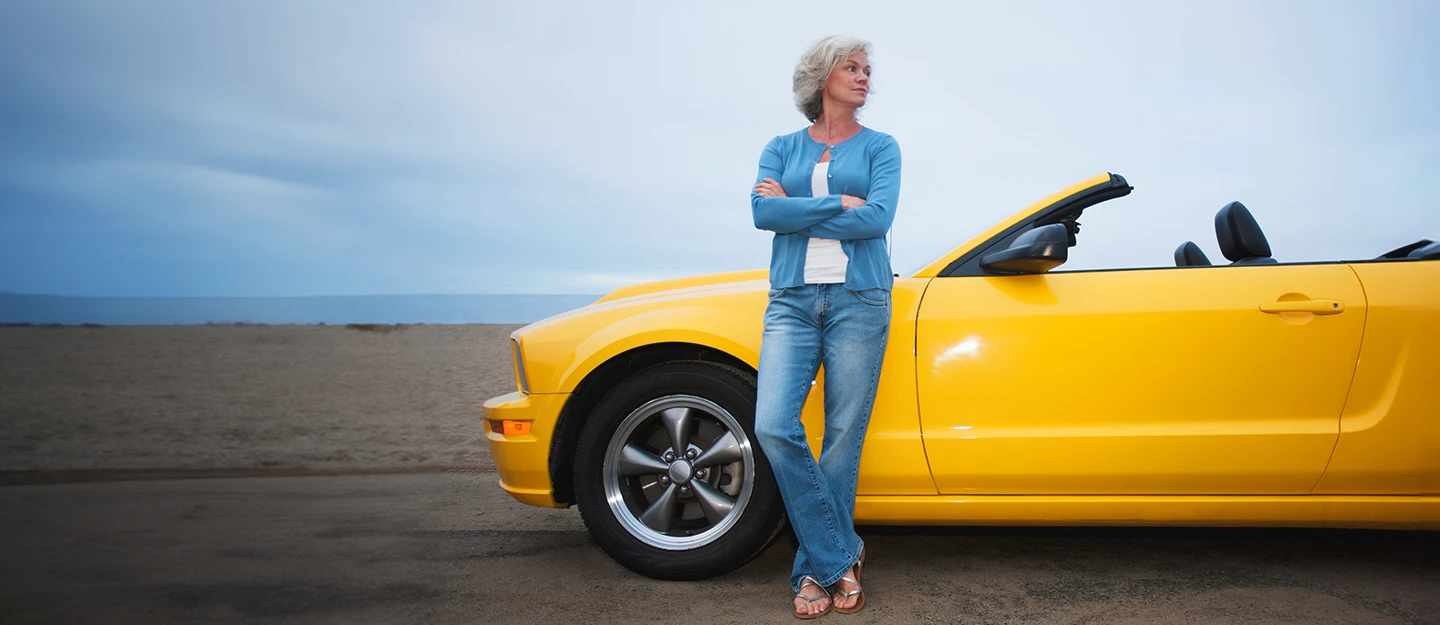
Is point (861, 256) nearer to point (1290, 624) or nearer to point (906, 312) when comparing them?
point (906, 312)

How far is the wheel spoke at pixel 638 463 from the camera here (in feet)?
9.69

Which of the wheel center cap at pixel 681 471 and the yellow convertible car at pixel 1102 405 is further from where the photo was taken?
the wheel center cap at pixel 681 471

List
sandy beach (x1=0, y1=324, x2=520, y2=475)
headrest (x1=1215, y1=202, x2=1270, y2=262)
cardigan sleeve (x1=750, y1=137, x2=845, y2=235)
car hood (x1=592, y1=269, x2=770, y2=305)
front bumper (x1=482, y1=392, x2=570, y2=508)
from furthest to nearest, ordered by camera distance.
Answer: sandy beach (x1=0, y1=324, x2=520, y2=475) < car hood (x1=592, y1=269, x2=770, y2=305) < headrest (x1=1215, y1=202, x2=1270, y2=262) < front bumper (x1=482, y1=392, x2=570, y2=508) < cardigan sleeve (x1=750, y1=137, x2=845, y2=235)

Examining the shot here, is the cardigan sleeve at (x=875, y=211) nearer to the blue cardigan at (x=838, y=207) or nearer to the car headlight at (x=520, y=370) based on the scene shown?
the blue cardigan at (x=838, y=207)

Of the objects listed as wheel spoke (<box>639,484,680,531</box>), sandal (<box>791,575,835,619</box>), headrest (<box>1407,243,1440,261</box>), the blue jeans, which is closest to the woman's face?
the blue jeans

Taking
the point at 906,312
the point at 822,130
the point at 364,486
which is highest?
the point at 822,130

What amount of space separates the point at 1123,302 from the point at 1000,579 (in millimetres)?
1065

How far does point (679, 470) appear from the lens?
2.91m

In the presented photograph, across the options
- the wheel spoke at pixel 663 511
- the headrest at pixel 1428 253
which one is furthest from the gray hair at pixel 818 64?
the headrest at pixel 1428 253

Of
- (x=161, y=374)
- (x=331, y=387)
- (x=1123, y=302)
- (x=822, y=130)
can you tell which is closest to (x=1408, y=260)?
(x=1123, y=302)

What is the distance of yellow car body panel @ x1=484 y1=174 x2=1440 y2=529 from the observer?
8.81 ft

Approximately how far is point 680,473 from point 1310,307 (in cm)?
212

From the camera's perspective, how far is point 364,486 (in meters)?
5.37

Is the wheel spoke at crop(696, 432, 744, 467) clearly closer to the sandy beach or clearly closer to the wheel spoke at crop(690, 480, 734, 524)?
the wheel spoke at crop(690, 480, 734, 524)
